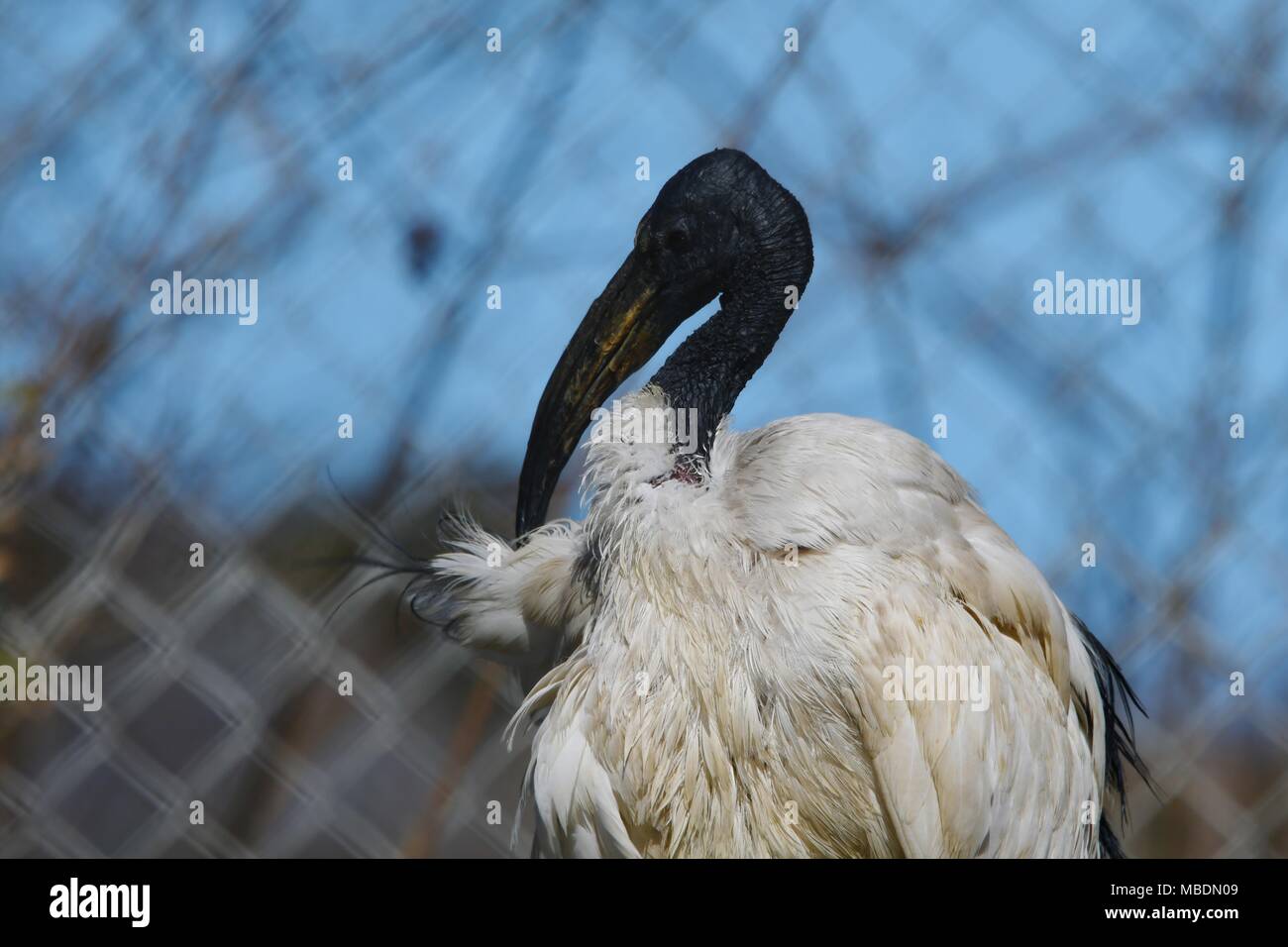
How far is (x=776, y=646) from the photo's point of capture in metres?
1.47

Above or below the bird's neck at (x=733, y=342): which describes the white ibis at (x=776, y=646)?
below

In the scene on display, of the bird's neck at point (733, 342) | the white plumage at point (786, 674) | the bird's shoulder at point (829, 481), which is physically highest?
the bird's neck at point (733, 342)

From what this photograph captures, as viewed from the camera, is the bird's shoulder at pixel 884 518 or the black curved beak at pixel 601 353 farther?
the black curved beak at pixel 601 353

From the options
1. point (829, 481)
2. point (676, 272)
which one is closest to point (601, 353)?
point (676, 272)

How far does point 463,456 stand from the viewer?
6.07 ft

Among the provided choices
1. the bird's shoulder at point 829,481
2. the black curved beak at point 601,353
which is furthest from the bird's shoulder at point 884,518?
the black curved beak at point 601,353

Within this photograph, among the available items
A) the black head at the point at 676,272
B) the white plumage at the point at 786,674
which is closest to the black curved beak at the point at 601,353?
the black head at the point at 676,272

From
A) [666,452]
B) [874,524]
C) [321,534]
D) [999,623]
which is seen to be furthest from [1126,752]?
[321,534]

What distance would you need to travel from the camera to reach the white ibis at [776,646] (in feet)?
4.80

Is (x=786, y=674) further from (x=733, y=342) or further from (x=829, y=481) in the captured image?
(x=733, y=342)

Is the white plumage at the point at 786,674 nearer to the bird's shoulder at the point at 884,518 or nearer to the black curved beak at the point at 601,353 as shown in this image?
the bird's shoulder at the point at 884,518

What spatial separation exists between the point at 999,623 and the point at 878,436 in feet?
0.95
